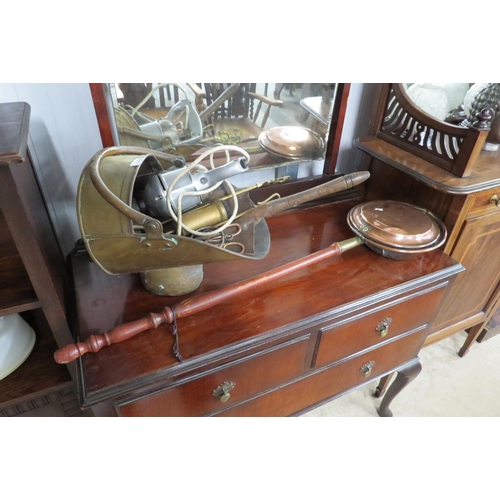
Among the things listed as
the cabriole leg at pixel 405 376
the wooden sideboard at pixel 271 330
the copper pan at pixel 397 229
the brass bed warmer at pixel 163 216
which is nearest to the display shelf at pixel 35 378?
the wooden sideboard at pixel 271 330

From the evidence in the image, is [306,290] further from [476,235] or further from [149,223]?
[476,235]

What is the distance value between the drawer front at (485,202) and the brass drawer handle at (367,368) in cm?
49

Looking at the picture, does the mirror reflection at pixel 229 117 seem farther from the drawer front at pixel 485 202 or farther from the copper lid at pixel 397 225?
the drawer front at pixel 485 202

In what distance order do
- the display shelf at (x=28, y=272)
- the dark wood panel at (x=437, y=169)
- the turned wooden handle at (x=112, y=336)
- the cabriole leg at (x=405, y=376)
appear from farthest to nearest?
the cabriole leg at (x=405, y=376)
the dark wood panel at (x=437, y=169)
the turned wooden handle at (x=112, y=336)
the display shelf at (x=28, y=272)

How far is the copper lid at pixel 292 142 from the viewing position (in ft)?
3.27

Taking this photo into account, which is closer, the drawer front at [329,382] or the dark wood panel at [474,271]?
the drawer front at [329,382]

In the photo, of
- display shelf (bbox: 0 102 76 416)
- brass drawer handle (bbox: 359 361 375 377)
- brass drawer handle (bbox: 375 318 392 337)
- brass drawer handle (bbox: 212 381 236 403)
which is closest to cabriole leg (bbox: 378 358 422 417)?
brass drawer handle (bbox: 359 361 375 377)

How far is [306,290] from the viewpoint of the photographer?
0.84 metres

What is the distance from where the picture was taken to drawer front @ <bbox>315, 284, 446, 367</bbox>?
868mm

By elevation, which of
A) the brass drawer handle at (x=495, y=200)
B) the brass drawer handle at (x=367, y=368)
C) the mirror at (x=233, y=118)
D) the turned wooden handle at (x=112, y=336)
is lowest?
the brass drawer handle at (x=367, y=368)

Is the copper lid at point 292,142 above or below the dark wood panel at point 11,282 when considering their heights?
above

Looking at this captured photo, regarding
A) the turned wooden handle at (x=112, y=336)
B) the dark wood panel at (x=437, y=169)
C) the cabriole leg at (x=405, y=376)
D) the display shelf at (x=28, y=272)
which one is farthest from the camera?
the cabriole leg at (x=405, y=376)

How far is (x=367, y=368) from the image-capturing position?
41.0 inches
